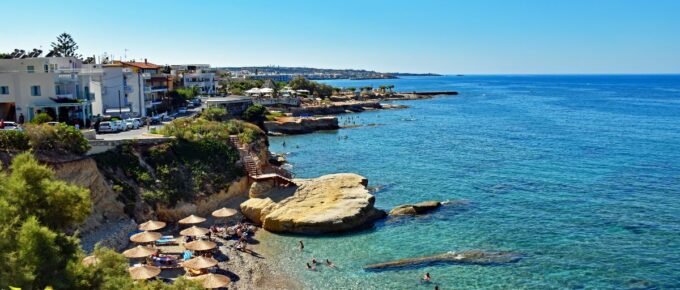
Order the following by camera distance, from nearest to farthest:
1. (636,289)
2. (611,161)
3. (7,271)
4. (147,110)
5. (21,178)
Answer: (7,271) < (21,178) < (636,289) < (611,161) < (147,110)

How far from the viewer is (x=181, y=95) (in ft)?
281

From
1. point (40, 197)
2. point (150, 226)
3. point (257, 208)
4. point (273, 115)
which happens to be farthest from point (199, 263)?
point (273, 115)

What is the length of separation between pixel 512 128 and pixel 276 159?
5006cm

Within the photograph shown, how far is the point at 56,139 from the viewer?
119 feet

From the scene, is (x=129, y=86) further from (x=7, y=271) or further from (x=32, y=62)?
(x=7, y=271)

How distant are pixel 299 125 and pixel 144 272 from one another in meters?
70.2

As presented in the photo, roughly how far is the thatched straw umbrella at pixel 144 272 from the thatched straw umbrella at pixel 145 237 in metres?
3.87

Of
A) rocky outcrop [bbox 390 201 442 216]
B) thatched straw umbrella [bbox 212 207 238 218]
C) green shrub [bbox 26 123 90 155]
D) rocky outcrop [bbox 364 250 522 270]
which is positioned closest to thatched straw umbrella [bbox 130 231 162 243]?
thatched straw umbrella [bbox 212 207 238 218]

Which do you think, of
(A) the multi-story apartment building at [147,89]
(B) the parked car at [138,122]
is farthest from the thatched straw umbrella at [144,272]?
(A) the multi-story apartment building at [147,89]

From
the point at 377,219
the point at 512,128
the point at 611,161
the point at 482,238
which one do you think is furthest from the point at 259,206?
the point at 512,128

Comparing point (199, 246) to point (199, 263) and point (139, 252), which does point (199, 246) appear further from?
point (139, 252)

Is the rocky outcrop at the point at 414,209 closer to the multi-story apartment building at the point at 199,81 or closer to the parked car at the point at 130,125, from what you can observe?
the parked car at the point at 130,125

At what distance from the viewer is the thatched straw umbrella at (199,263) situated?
1159 inches

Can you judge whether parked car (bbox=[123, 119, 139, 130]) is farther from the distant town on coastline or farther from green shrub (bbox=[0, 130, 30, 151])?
green shrub (bbox=[0, 130, 30, 151])
